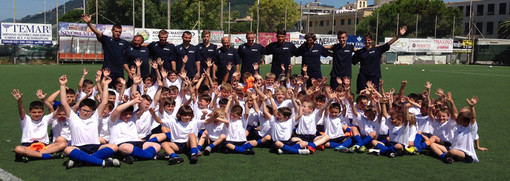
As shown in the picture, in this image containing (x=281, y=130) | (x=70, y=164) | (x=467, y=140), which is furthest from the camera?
(x=281, y=130)

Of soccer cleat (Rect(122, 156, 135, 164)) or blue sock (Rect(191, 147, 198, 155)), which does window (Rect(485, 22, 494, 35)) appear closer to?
blue sock (Rect(191, 147, 198, 155))

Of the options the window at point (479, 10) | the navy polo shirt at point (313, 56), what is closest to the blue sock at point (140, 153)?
the navy polo shirt at point (313, 56)

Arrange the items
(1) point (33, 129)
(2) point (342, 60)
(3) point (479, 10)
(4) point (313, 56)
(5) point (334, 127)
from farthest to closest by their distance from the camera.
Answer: (3) point (479, 10), (4) point (313, 56), (2) point (342, 60), (5) point (334, 127), (1) point (33, 129)

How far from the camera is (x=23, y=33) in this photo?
1130 inches

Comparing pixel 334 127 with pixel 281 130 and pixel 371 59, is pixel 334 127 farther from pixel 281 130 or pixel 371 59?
pixel 371 59

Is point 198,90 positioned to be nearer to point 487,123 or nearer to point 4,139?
point 4,139

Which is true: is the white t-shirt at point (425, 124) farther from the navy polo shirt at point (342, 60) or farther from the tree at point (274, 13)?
the tree at point (274, 13)

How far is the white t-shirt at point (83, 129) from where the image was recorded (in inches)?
215

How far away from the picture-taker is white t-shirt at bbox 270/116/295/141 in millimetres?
6441

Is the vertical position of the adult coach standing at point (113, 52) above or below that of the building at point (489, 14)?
below

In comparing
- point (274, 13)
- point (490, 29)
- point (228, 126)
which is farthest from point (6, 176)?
point (274, 13)

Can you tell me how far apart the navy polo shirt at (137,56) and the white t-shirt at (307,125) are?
3.59 meters

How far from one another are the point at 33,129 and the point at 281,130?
329 centimetres

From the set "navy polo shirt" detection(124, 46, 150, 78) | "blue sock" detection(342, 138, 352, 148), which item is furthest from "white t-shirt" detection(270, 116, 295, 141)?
"navy polo shirt" detection(124, 46, 150, 78)
